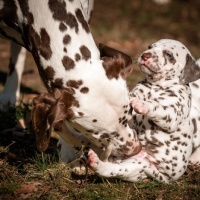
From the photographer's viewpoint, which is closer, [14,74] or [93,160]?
[93,160]

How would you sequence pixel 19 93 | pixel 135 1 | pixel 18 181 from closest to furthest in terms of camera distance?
1. pixel 18 181
2. pixel 19 93
3. pixel 135 1

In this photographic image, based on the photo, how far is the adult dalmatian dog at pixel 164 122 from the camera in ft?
15.2

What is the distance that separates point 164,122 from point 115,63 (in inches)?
27.5

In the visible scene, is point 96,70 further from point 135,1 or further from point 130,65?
point 135,1

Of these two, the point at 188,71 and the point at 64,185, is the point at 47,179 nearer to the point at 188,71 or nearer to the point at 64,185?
the point at 64,185

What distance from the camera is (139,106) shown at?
4.28 metres

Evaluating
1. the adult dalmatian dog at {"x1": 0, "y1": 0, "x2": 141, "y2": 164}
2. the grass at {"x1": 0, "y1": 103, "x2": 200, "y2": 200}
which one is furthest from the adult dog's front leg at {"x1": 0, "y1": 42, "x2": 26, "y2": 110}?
the adult dalmatian dog at {"x1": 0, "y1": 0, "x2": 141, "y2": 164}

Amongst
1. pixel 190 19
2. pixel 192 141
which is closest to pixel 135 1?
pixel 190 19

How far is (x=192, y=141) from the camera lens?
16.5 ft

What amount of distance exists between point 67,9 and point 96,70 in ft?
2.12

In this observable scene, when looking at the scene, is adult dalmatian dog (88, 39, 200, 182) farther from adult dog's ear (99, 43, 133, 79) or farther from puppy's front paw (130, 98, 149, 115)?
adult dog's ear (99, 43, 133, 79)

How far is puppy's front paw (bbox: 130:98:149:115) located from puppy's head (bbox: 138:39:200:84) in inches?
19.0

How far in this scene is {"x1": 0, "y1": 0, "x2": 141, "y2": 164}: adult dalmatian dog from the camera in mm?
4035

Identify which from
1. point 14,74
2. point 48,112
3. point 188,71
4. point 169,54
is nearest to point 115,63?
point 48,112
